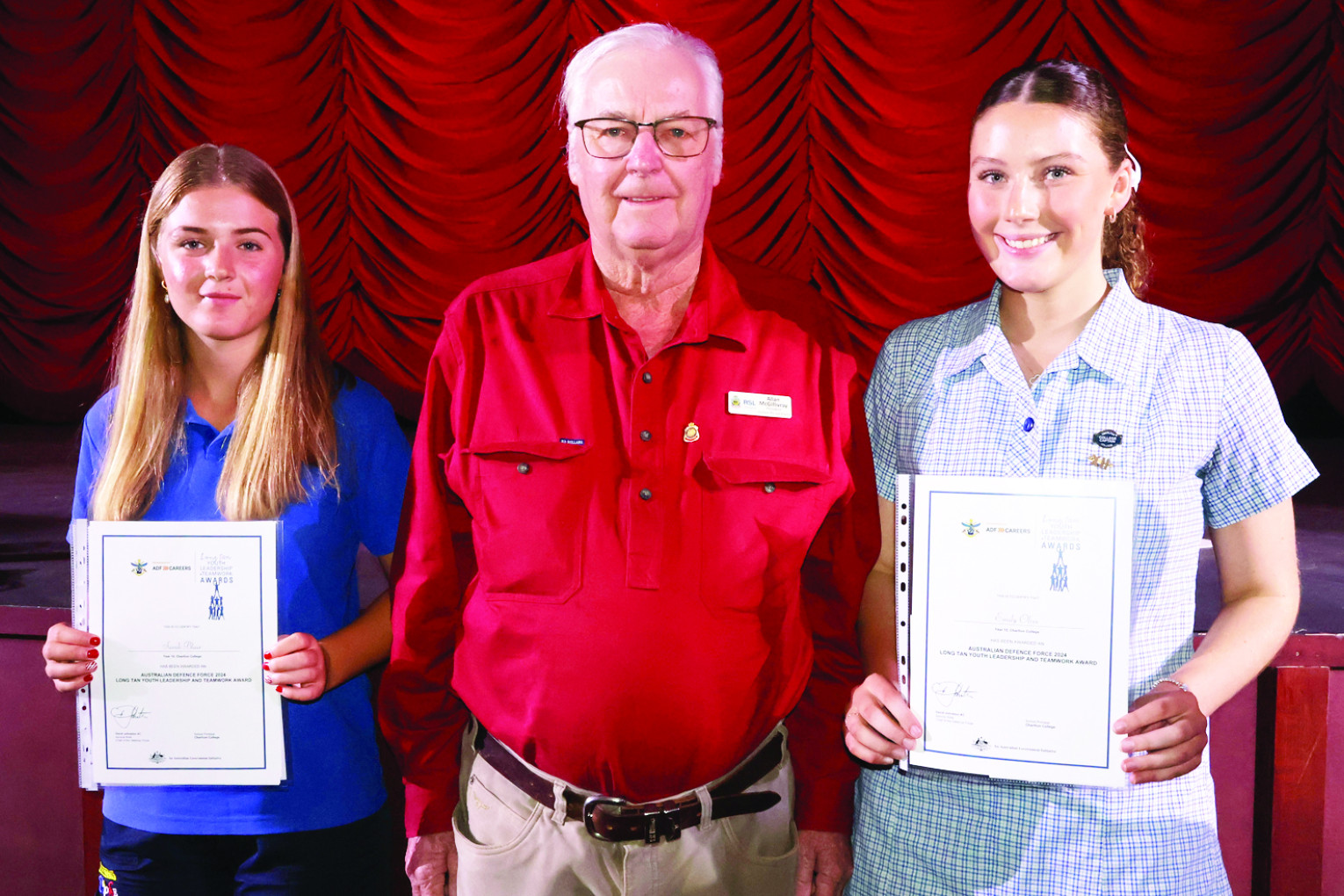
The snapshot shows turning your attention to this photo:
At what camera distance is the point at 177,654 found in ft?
4.98

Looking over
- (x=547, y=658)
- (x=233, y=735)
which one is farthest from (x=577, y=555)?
(x=233, y=735)

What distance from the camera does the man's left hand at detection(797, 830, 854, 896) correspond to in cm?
153

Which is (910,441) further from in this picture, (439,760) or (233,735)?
(233,735)

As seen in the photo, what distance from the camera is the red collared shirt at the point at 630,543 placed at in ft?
4.58

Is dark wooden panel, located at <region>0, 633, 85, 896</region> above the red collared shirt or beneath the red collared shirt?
beneath

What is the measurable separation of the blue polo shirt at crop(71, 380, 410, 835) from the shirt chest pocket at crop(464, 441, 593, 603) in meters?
0.26

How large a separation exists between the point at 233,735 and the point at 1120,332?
1.40m

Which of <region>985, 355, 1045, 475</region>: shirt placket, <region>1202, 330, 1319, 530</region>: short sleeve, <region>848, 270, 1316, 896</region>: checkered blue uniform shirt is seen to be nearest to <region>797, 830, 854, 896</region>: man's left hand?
<region>848, 270, 1316, 896</region>: checkered blue uniform shirt

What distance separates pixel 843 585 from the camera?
1.53 m

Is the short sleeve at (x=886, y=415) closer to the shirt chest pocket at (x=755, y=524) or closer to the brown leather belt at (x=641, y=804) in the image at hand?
the shirt chest pocket at (x=755, y=524)

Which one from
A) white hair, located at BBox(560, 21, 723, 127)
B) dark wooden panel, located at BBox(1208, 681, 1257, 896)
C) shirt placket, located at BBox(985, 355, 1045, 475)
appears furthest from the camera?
dark wooden panel, located at BBox(1208, 681, 1257, 896)

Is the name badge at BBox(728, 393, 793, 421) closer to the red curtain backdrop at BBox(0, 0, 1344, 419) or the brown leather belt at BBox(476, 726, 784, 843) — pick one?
the brown leather belt at BBox(476, 726, 784, 843)
